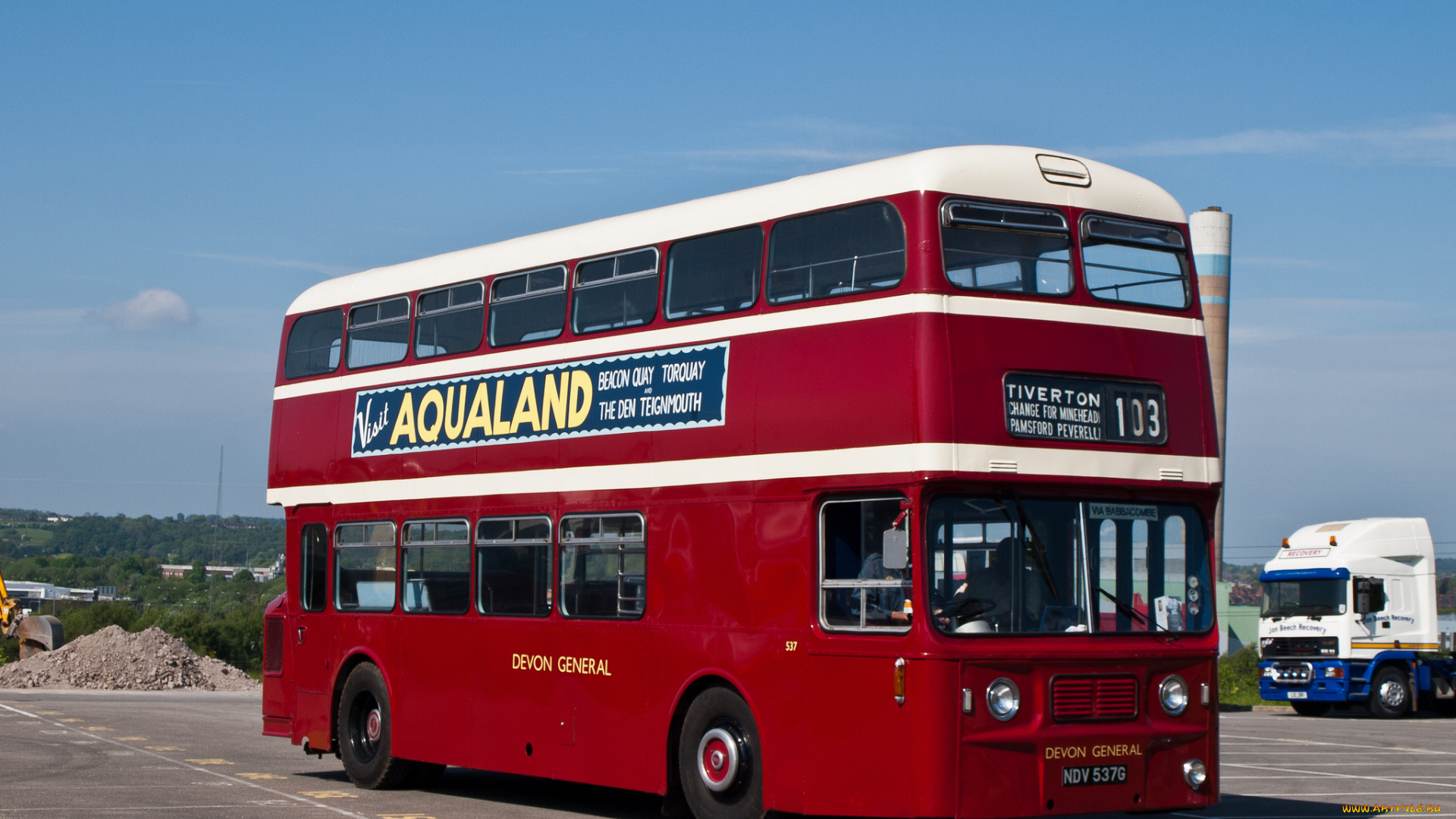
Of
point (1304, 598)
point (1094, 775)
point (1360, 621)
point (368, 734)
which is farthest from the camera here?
point (1304, 598)

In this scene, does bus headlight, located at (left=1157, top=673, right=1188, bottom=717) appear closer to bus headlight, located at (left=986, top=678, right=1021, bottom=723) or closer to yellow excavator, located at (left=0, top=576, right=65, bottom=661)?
bus headlight, located at (left=986, top=678, right=1021, bottom=723)

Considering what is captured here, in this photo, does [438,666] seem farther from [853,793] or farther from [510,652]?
[853,793]

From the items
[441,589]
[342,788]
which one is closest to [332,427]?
[441,589]

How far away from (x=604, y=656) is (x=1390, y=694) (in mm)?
22219

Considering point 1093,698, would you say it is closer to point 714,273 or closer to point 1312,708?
point 714,273

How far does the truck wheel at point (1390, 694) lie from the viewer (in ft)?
99.8

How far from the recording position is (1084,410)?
425 inches

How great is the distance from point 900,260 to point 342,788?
26.1 feet

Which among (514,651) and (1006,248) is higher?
(1006,248)

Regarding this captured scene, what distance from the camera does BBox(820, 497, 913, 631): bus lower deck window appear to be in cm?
1028

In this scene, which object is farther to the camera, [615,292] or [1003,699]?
[615,292]

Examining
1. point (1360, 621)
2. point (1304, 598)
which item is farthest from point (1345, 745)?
point (1304, 598)

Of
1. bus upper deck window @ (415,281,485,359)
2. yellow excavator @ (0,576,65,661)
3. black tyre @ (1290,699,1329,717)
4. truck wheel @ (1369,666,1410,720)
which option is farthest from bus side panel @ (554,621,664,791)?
yellow excavator @ (0,576,65,661)

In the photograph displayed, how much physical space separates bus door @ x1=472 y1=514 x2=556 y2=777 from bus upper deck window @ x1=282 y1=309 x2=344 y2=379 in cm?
320
